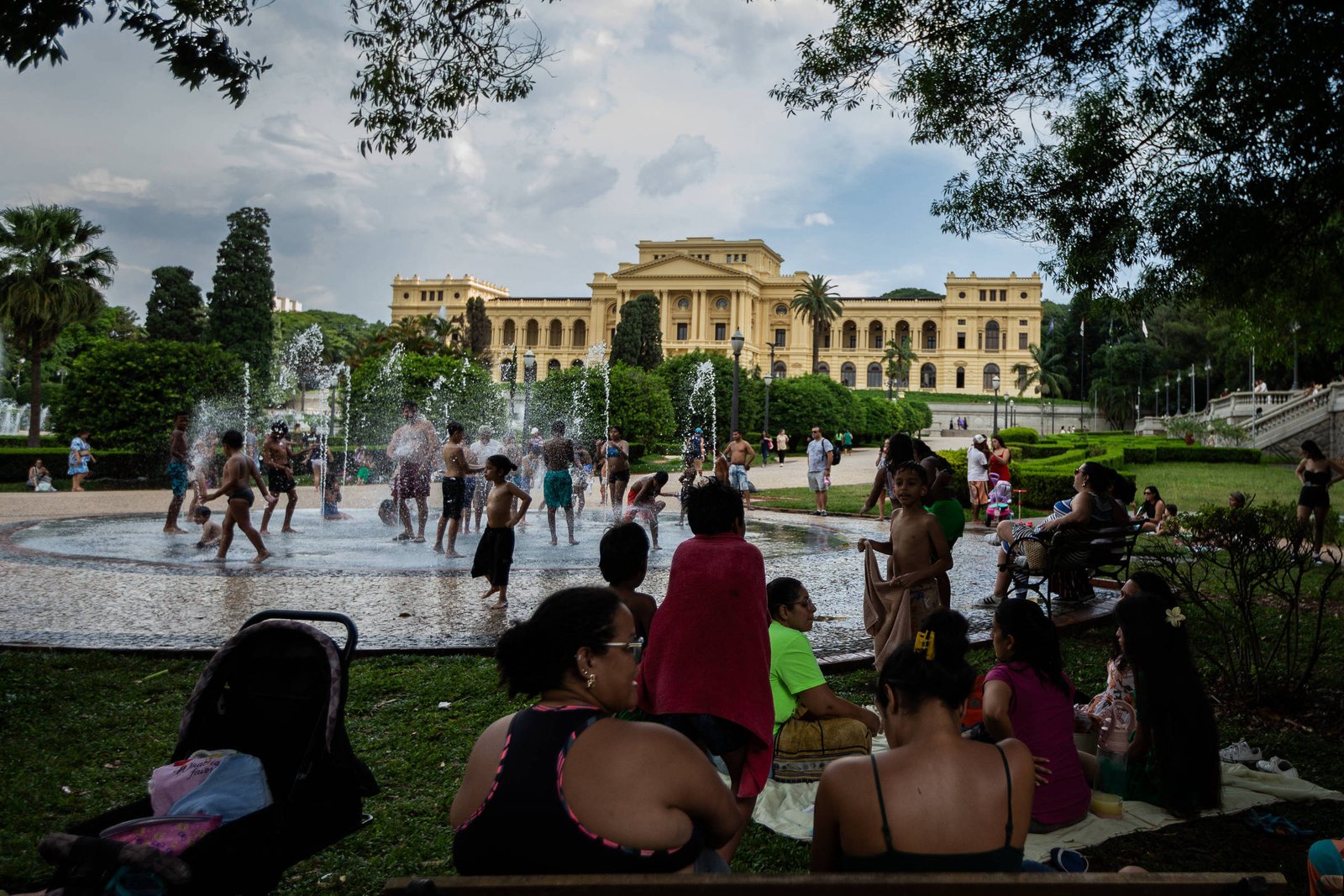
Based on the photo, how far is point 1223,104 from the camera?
666 cm

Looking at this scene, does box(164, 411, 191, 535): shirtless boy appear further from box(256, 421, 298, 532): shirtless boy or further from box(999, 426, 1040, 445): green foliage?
Answer: box(999, 426, 1040, 445): green foliage

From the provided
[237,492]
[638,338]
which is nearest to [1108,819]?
[237,492]

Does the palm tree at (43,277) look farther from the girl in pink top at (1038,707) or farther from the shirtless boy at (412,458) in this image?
the girl in pink top at (1038,707)

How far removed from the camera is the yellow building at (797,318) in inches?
3541

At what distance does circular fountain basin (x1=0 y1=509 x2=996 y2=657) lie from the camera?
6.91m

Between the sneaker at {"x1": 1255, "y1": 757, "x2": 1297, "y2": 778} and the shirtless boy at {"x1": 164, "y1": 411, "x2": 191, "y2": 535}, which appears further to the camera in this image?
the shirtless boy at {"x1": 164, "y1": 411, "x2": 191, "y2": 535}

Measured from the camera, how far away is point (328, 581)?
911cm

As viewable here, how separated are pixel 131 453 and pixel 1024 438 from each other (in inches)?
1336

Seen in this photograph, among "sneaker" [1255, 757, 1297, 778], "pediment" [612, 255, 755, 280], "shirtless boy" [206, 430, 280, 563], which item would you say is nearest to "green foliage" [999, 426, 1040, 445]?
"shirtless boy" [206, 430, 280, 563]

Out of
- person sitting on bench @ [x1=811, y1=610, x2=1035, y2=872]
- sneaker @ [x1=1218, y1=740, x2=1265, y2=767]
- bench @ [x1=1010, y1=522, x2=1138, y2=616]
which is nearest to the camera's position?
person sitting on bench @ [x1=811, y1=610, x2=1035, y2=872]

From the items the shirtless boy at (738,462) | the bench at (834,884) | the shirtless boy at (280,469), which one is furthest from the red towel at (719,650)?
the shirtless boy at (738,462)

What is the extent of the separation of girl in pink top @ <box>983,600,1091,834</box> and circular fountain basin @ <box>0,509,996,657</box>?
9.10 ft

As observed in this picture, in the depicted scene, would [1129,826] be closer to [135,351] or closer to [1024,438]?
[135,351]

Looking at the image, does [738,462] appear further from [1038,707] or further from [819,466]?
[1038,707]
